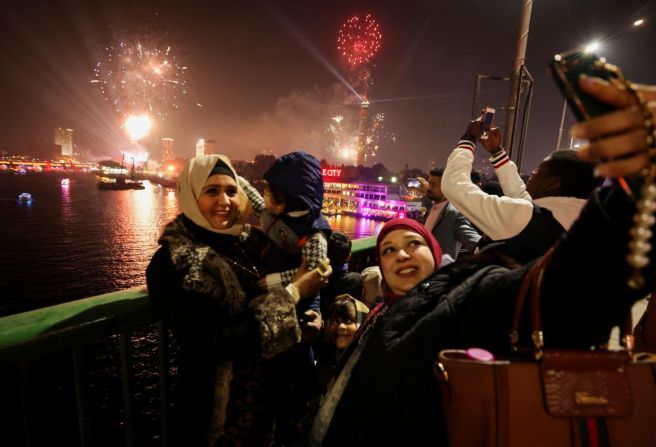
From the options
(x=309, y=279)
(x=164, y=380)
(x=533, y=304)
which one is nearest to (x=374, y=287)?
(x=309, y=279)

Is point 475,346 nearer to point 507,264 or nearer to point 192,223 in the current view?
point 507,264

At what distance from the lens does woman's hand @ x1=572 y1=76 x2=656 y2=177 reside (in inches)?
32.9

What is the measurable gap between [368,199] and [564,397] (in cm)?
9964

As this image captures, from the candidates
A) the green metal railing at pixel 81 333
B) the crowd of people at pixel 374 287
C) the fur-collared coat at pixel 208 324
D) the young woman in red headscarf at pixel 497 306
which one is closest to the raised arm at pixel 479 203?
the crowd of people at pixel 374 287

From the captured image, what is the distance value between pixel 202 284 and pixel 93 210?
298ft

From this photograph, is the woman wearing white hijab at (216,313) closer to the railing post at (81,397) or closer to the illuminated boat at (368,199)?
the railing post at (81,397)

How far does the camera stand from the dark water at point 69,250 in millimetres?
34344

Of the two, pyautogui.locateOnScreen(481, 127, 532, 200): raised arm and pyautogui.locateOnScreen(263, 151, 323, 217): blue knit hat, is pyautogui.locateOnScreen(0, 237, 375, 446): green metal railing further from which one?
pyautogui.locateOnScreen(481, 127, 532, 200): raised arm

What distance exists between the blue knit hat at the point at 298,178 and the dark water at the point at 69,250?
126 feet

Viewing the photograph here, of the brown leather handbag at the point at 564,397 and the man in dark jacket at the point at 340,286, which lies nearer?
the brown leather handbag at the point at 564,397

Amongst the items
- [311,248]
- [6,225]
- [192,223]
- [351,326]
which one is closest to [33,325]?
[192,223]

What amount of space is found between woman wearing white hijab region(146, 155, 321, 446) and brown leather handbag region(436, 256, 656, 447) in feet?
3.63

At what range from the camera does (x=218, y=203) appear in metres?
2.02

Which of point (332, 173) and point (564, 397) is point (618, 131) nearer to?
point (564, 397)
